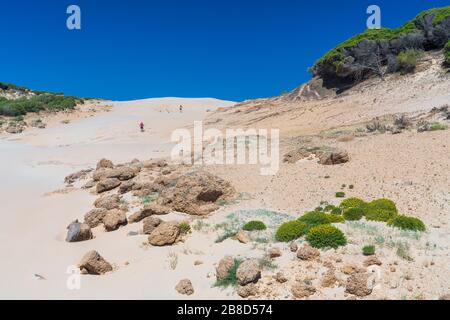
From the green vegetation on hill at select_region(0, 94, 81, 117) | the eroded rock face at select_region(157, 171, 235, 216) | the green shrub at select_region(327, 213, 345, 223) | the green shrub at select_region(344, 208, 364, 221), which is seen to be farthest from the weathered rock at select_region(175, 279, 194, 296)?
the green vegetation on hill at select_region(0, 94, 81, 117)

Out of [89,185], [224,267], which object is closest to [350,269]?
[224,267]

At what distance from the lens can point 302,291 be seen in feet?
32.8

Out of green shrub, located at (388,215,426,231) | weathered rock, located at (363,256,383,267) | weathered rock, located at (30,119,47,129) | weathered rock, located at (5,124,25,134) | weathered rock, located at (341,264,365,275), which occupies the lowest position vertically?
weathered rock, located at (341,264,365,275)

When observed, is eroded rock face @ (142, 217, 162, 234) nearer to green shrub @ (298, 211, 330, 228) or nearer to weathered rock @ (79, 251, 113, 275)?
weathered rock @ (79, 251, 113, 275)

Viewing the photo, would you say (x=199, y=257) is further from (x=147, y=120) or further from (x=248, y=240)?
(x=147, y=120)

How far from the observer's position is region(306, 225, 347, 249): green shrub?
39.2 ft

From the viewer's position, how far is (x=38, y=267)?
41.7ft

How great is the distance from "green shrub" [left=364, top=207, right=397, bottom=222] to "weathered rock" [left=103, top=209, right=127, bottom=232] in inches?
331

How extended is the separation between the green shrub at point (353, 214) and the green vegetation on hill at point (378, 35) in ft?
100

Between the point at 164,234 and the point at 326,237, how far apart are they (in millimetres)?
4971

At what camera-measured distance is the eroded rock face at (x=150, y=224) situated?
48.7 feet

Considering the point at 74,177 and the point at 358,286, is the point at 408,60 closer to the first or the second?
the point at 74,177
